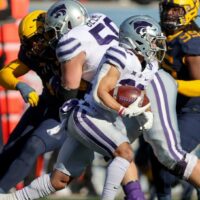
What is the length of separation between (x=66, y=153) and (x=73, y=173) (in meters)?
0.11

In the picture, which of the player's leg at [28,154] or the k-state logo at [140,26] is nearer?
the k-state logo at [140,26]

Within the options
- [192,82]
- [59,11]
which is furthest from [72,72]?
[192,82]

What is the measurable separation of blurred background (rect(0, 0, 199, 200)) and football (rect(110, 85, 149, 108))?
2376 mm

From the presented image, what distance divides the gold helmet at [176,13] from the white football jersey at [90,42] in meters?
0.48

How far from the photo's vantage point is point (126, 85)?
601 centimetres

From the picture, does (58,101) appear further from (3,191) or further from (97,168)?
(97,168)

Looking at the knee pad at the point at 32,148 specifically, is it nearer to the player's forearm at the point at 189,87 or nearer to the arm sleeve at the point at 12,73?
the arm sleeve at the point at 12,73

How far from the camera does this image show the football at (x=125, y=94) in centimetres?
593

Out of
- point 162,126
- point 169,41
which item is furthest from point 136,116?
point 169,41

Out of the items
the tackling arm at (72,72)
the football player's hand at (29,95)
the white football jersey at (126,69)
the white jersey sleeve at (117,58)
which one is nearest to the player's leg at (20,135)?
the football player's hand at (29,95)

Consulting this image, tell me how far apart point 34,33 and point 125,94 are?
1113 millimetres

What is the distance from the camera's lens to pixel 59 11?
6527mm

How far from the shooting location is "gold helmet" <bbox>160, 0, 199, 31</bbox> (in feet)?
22.1

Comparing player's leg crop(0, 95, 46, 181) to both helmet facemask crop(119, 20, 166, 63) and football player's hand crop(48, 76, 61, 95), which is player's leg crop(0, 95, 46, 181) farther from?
helmet facemask crop(119, 20, 166, 63)
